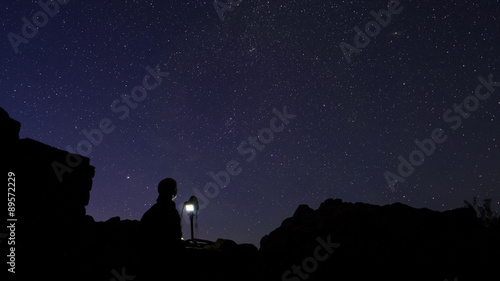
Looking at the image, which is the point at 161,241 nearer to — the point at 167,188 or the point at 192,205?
the point at 167,188

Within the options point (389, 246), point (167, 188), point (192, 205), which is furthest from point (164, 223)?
point (389, 246)

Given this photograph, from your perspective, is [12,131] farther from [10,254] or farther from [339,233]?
[339,233]

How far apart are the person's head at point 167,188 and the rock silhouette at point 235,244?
50 centimetres

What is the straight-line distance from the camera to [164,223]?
2.95m

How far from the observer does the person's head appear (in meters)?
3.13

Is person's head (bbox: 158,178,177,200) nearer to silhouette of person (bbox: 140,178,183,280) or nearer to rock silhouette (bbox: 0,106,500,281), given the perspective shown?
silhouette of person (bbox: 140,178,183,280)

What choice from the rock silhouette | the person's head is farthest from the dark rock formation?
the person's head

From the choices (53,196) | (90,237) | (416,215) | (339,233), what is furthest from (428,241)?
(53,196)

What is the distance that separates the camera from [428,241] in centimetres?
907

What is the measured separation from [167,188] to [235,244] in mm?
4447

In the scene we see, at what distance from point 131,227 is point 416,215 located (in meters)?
10.4

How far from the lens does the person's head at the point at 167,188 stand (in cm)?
313
